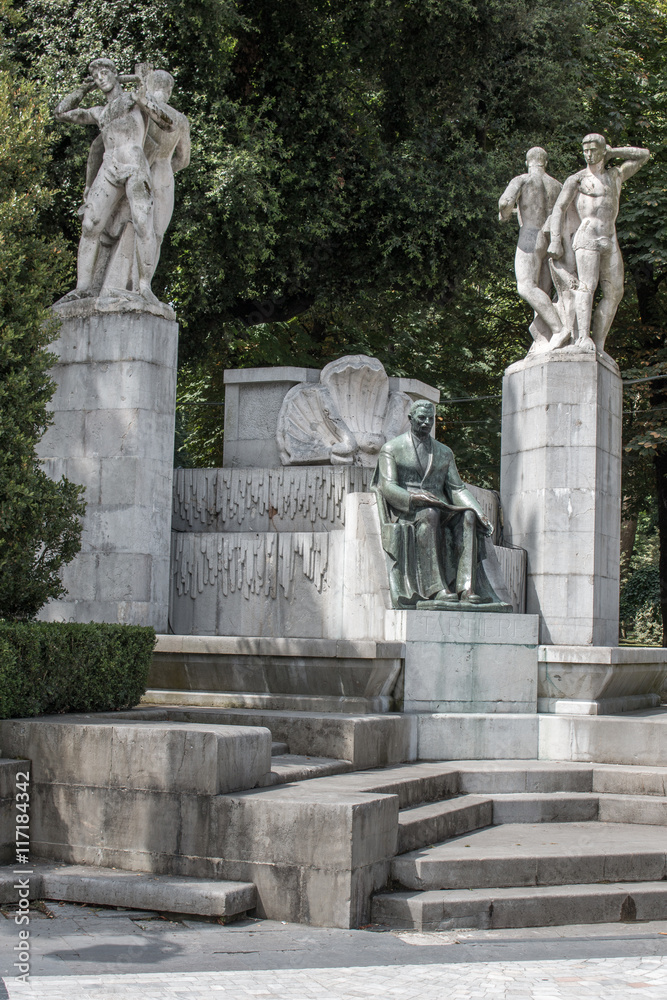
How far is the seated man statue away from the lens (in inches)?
400

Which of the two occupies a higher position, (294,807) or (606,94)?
(606,94)

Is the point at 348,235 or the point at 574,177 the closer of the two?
the point at 574,177

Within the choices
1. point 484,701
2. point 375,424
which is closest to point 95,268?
point 375,424

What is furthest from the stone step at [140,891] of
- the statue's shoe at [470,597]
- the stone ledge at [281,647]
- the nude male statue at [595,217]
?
the nude male statue at [595,217]

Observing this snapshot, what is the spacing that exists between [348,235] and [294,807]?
15194 mm

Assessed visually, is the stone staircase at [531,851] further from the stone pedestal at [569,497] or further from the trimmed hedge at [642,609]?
the trimmed hedge at [642,609]

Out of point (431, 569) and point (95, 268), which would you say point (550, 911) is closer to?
point (431, 569)

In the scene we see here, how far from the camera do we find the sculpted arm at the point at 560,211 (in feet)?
41.9

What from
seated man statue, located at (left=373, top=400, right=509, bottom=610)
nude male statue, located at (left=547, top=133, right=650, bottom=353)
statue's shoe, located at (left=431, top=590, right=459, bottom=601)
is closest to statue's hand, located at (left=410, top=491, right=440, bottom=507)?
seated man statue, located at (left=373, top=400, right=509, bottom=610)

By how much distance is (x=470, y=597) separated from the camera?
33.1ft

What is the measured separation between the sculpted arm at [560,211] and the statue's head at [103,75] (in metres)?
4.87

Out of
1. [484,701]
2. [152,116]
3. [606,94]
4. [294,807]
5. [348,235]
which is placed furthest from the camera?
[606,94]

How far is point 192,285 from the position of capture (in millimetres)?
18156

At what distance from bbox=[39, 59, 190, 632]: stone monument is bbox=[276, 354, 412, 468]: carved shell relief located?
157 centimetres
